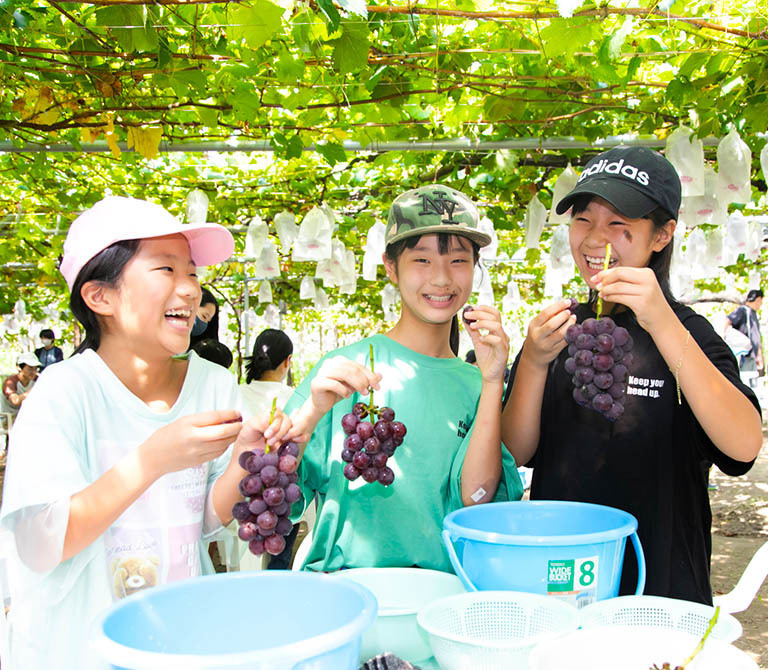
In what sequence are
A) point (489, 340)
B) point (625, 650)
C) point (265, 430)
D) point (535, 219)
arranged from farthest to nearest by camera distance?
point (535, 219)
point (489, 340)
point (265, 430)
point (625, 650)

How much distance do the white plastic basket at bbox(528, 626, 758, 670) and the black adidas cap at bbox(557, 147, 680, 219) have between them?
0.93 m

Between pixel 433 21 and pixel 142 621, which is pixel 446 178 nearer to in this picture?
pixel 433 21

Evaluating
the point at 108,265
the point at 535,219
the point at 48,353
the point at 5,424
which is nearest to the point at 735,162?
the point at 535,219

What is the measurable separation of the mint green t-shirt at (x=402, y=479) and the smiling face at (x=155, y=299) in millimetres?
318

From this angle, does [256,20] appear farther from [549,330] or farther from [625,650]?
[625,650]

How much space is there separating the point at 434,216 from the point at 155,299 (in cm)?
74

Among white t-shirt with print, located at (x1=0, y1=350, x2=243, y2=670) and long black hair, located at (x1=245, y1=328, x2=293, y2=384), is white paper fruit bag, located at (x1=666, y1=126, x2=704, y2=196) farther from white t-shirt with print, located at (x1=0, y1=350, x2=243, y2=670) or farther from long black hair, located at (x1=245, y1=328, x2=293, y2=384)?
white t-shirt with print, located at (x1=0, y1=350, x2=243, y2=670)

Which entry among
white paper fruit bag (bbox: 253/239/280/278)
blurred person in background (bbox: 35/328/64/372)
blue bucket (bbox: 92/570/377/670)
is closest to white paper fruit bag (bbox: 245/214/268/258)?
white paper fruit bag (bbox: 253/239/280/278)

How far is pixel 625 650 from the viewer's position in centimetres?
104

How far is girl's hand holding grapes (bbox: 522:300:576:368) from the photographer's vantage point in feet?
5.04

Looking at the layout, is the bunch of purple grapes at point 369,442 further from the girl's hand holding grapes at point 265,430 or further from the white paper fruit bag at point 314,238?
the white paper fruit bag at point 314,238

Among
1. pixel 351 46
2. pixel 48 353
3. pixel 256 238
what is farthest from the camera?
pixel 48 353

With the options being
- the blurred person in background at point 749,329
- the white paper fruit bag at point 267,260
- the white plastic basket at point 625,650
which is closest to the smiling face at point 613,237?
the white plastic basket at point 625,650

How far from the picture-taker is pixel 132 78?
11.5ft
